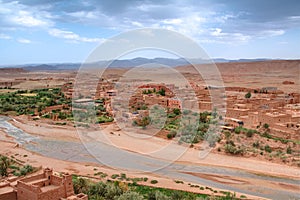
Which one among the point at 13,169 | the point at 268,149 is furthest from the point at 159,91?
the point at 13,169

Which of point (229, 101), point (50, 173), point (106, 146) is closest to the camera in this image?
point (50, 173)

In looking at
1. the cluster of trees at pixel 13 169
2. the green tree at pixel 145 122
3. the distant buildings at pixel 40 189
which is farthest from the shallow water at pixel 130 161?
the distant buildings at pixel 40 189

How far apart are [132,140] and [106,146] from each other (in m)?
1.59

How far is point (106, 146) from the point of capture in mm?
18344

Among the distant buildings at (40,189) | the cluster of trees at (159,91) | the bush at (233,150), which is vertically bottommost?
the bush at (233,150)

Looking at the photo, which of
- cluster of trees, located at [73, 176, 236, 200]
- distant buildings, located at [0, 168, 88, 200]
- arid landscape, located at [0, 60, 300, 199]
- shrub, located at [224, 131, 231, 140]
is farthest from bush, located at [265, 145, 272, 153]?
distant buildings, located at [0, 168, 88, 200]

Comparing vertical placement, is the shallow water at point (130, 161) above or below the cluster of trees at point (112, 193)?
below

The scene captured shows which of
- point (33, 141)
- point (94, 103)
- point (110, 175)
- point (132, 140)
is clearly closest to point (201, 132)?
point (132, 140)

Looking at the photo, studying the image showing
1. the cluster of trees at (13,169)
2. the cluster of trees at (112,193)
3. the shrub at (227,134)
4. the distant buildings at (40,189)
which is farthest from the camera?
the shrub at (227,134)

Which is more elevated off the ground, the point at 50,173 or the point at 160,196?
the point at 50,173

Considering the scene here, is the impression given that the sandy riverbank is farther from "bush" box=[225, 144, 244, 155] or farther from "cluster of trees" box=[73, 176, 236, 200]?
"cluster of trees" box=[73, 176, 236, 200]

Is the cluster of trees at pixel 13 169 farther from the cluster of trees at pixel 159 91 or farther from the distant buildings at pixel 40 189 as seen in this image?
the cluster of trees at pixel 159 91

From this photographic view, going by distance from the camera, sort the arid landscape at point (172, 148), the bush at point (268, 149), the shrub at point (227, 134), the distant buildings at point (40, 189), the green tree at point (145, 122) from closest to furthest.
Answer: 1. the distant buildings at point (40, 189)
2. the arid landscape at point (172, 148)
3. the bush at point (268, 149)
4. the shrub at point (227, 134)
5. the green tree at point (145, 122)

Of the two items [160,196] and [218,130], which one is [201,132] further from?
[160,196]
